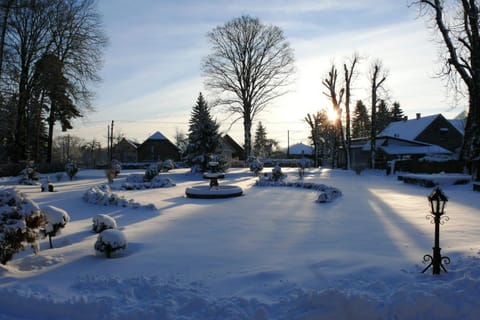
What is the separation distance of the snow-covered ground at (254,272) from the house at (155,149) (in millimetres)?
39890

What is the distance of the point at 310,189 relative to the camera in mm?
16094

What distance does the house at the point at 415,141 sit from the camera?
3278 centimetres

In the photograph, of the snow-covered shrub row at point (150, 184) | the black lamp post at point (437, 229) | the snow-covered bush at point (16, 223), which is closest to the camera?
the black lamp post at point (437, 229)

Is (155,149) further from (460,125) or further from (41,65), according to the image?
(460,125)

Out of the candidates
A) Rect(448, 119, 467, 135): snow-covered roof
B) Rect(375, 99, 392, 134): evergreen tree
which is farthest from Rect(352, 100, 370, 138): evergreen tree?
Rect(448, 119, 467, 135): snow-covered roof

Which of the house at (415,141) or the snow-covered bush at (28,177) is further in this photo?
the house at (415,141)

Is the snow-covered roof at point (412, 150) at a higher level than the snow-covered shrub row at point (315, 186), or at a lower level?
higher

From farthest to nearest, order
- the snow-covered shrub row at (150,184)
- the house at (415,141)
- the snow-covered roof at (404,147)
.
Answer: the house at (415,141)
the snow-covered roof at (404,147)
the snow-covered shrub row at (150,184)

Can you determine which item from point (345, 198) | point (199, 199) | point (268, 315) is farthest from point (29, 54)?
point (268, 315)

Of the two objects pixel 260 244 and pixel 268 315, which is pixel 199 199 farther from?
pixel 268 315

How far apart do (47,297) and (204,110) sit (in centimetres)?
2282

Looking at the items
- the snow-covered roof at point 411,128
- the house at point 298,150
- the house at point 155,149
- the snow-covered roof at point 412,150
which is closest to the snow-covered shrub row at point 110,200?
the snow-covered roof at point 412,150

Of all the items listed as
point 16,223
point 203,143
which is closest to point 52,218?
point 16,223

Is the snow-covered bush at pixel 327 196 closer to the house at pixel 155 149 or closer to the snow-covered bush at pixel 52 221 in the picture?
the snow-covered bush at pixel 52 221
